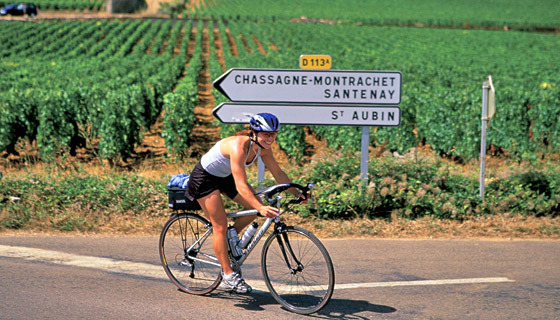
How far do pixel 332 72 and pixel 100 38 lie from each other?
45059 mm

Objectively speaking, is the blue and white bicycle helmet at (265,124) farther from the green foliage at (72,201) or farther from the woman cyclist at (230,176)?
the green foliage at (72,201)

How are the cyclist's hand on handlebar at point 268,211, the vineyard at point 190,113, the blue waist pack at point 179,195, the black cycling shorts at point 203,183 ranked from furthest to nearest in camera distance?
1. the vineyard at point 190,113
2. the blue waist pack at point 179,195
3. the black cycling shorts at point 203,183
4. the cyclist's hand on handlebar at point 268,211

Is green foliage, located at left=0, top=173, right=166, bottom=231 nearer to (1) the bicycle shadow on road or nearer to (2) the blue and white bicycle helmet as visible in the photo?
(1) the bicycle shadow on road

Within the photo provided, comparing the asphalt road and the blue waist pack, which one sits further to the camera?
the blue waist pack

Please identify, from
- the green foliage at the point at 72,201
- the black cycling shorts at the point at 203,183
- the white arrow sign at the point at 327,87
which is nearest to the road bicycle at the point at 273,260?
the black cycling shorts at the point at 203,183

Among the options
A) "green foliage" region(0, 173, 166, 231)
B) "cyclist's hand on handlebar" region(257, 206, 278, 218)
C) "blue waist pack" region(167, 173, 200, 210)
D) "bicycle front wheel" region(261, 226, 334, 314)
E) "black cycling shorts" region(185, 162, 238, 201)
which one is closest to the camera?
"cyclist's hand on handlebar" region(257, 206, 278, 218)

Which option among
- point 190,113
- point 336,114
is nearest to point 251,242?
point 336,114

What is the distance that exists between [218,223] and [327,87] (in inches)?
162

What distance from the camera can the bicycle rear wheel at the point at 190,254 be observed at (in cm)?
568

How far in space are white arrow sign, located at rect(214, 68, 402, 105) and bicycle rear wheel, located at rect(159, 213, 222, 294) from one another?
10.7 ft

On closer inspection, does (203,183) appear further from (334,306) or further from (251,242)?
(334,306)

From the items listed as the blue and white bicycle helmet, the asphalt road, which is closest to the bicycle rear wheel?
the asphalt road

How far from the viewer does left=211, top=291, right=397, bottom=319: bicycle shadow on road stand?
516cm

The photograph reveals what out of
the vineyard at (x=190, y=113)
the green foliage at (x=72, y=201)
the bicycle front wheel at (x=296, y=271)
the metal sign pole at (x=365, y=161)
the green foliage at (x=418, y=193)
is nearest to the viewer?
the bicycle front wheel at (x=296, y=271)
